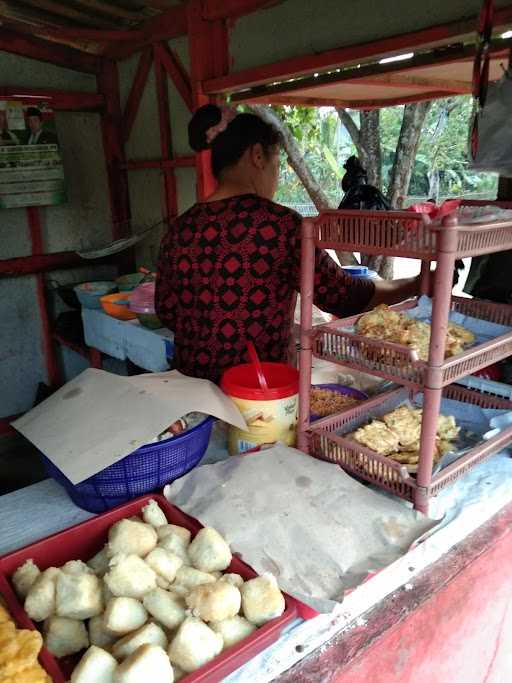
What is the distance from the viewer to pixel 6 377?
15.4 ft

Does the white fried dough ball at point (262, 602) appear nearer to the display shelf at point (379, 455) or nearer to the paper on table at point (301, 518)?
the paper on table at point (301, 518)

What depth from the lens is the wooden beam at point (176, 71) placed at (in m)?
3.71

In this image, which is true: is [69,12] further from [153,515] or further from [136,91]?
[153,515]

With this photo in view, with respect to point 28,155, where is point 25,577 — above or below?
below

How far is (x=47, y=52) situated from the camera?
13.9 feet

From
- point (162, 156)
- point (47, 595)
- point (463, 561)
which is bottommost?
point (463, 561)

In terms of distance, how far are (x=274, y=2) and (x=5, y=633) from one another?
2.94 meters

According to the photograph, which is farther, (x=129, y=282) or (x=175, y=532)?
(x=129, y=282)

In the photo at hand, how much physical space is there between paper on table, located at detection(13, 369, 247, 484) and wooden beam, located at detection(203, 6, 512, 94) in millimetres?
1658

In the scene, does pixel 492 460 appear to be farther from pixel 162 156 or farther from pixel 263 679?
pixel 162 156

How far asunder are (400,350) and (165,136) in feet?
11.2

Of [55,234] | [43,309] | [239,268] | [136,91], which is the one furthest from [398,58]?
[43,309]

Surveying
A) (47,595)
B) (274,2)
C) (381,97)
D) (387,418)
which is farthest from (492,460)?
(381,97)

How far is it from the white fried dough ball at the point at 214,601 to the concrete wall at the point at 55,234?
420cm
